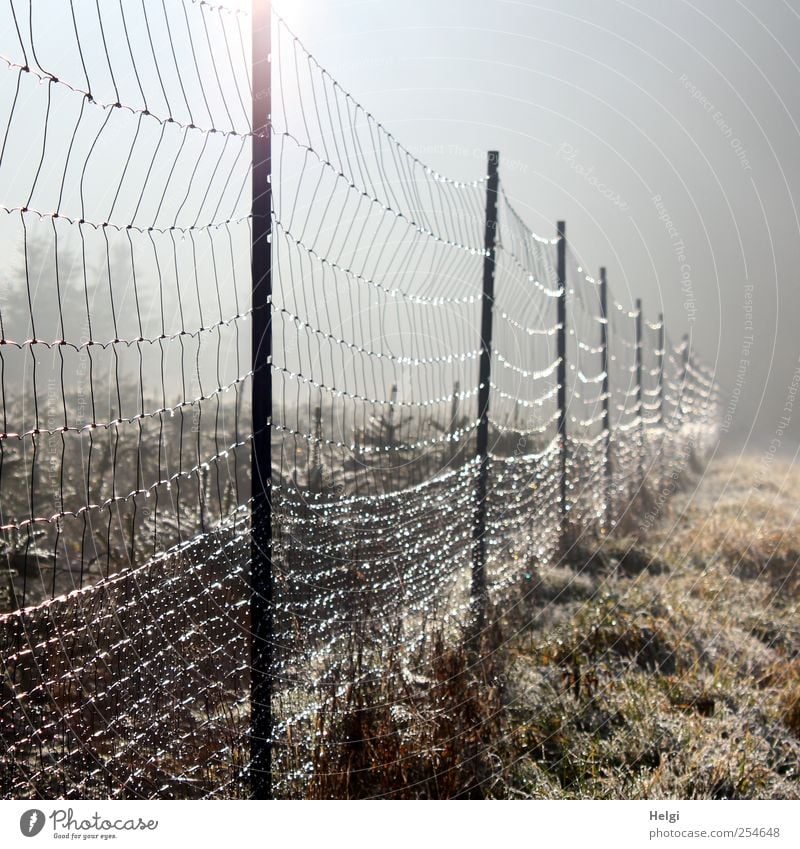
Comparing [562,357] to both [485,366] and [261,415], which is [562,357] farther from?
[261,415]

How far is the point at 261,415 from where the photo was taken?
254cm

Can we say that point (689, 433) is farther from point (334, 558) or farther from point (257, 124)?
point (257, 124)

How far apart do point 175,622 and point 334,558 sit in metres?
0.88

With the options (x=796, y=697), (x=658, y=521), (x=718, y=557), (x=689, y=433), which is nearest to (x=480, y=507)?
(x=796, y=697)

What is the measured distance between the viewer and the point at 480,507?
470cm

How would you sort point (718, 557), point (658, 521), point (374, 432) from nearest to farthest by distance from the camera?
1. point (374, 432)
2. point (718, 557)
3. point (658, 521)
